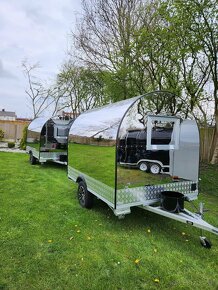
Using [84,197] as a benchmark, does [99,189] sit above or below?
above

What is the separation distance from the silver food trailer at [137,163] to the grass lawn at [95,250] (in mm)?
444

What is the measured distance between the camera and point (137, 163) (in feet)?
16.5

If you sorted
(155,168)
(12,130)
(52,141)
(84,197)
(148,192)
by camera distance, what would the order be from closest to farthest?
(148,192)
(155,168)
(84,197)
(52,141)
(12,130)

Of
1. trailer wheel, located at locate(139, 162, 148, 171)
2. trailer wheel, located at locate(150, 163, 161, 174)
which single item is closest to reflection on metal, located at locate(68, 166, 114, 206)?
trailer wheel, located at locate(139, 162, 148, 171)

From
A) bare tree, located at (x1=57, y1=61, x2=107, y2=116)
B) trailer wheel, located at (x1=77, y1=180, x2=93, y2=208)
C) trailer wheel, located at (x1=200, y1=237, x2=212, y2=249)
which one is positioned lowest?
trailer wheel, located at (x1=200, y1=237, x2=212, y2=249)

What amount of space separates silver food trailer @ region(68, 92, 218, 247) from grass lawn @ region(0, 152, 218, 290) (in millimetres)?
444

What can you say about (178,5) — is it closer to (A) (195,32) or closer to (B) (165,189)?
(A) (195,32)

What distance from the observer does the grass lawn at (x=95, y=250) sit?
110 inches

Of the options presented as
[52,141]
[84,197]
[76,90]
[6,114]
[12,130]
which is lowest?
[84,197]

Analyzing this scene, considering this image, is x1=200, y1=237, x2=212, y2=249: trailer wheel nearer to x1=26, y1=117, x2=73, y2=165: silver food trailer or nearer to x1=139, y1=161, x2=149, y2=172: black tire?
x1=139, y1=161, x2=149, y2=172: black tire

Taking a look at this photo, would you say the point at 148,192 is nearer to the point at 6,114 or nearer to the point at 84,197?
the point at 84,197

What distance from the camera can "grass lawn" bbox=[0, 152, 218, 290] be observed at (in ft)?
9.16

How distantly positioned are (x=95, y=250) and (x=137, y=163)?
7.04 feet

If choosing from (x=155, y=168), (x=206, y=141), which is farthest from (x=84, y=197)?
(x=206, y=141)
